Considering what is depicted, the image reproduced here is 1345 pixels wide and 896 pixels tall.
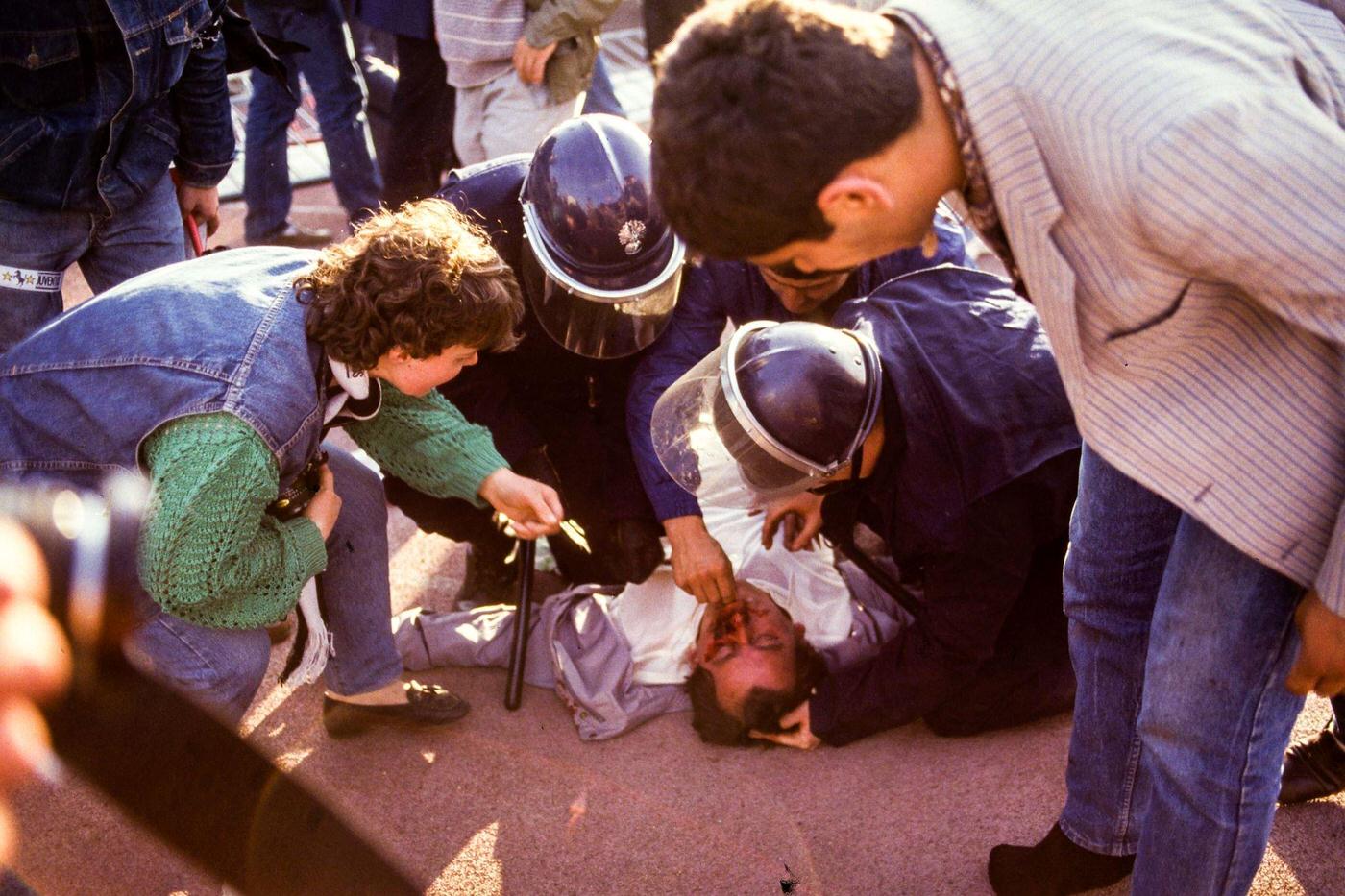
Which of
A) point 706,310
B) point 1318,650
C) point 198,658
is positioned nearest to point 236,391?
point 198,658

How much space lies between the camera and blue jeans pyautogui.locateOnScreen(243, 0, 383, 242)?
4.59 m

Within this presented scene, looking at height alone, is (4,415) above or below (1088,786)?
above

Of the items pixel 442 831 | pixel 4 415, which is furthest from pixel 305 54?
pixel 442 831

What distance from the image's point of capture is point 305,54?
15.2ft

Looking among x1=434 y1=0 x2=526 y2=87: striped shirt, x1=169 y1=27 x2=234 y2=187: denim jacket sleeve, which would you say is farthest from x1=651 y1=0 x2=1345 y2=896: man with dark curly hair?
x1=434 y1=0 x2=526 y2=87: striped shirt

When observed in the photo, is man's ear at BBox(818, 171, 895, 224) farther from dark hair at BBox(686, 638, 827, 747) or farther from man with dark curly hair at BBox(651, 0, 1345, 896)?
dark hair at BBox(686, 638, 827, 747)

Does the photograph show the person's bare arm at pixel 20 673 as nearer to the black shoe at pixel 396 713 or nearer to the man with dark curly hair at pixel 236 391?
the man with dark curly hair at pixel 236 391

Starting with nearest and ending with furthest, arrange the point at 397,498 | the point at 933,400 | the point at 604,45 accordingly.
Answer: the point at 933,400, the point at 397,498, the point at 604,45

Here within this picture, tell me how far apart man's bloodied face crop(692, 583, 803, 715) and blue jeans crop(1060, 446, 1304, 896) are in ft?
2.88

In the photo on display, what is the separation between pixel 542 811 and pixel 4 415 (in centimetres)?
132

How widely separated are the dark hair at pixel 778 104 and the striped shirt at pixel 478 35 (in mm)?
2416

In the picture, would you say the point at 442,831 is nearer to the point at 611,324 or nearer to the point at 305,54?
the point at 611,324

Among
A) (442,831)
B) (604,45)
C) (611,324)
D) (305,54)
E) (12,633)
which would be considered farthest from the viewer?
(604,45)

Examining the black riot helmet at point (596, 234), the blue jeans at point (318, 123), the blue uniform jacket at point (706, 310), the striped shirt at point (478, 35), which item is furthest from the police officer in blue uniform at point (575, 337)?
the blue jeans at point (318, 123)
